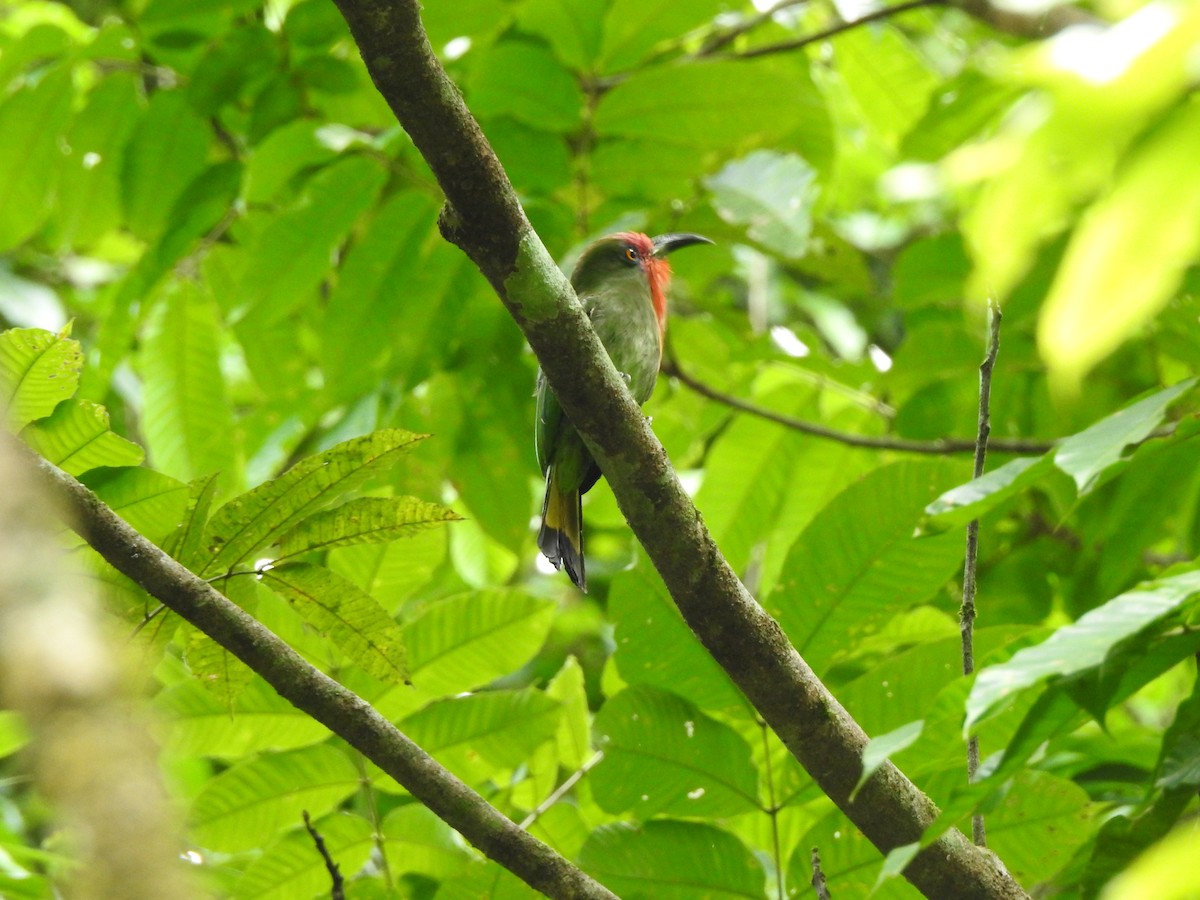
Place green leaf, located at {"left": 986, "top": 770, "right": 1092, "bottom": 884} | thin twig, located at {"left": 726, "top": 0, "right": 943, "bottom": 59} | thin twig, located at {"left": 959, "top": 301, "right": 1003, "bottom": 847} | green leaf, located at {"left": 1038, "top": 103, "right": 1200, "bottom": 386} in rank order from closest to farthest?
1. green leaf, located at {"left": 1038, "top": 103, "right": 1200, "bottom": 386}
2. thin twig, located at {"left": 959, "top": 301, "right": 1003, "bottom": 847}
3. green leaf, located at {"left": 986, "top": 770, "right": 1092, "bottom": 884}
4. thin twig, located at {"left": 726, "top": 0, "right": 943, "bottom": 59}

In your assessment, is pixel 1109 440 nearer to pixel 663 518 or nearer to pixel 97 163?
pixel 663 518

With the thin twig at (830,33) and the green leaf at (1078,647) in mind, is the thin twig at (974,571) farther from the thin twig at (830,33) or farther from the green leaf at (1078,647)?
the thin twig at (830,33)

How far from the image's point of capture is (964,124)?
3979 millimetres

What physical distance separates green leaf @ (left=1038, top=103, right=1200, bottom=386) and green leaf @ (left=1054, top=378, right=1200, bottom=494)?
800 millimetres

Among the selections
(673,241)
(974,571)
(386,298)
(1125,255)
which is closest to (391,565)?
(386,298)

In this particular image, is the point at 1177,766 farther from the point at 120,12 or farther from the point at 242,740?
the point at 120,12

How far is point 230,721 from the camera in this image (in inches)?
101

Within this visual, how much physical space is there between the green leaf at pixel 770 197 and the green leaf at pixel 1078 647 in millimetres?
2063

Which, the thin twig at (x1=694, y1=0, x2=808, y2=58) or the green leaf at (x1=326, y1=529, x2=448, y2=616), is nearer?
the green leaf at (x1=326, y1=529, x2=448, y2=616)

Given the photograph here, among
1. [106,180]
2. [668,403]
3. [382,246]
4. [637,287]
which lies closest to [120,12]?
[106,180]

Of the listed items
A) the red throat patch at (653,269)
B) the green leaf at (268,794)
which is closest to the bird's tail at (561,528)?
the red throat patch at (653,269)

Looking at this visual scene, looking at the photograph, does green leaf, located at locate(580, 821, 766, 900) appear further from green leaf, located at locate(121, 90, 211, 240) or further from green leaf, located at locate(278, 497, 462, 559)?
green leaf, located at locate(121, 90, 211, 240)

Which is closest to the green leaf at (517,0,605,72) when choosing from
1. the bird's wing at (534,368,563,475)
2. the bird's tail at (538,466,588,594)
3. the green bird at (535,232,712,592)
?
the green bird at (535,232,712,592)

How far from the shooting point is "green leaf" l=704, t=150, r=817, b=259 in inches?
134
